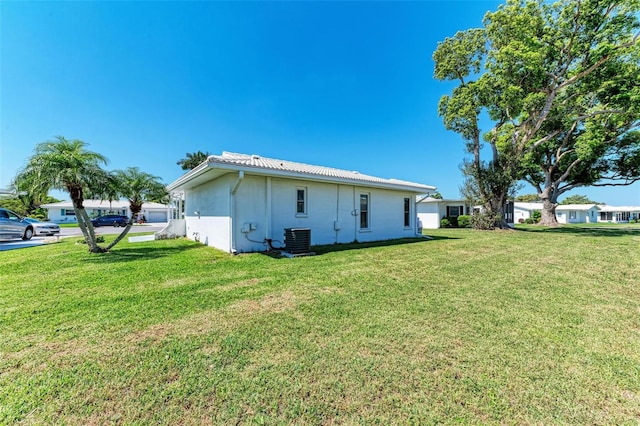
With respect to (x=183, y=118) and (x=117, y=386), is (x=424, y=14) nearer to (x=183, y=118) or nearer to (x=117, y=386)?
(x=183, y=118)

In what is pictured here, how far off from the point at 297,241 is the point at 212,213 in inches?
164

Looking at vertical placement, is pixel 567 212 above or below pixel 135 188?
below

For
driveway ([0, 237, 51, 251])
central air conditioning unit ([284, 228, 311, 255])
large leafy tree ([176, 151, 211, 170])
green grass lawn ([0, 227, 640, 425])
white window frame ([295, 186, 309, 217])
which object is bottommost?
green grass lawn ([0, 227, 640, 425])

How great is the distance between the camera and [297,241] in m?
7.84

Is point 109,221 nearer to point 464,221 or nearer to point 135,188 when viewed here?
point 135,188

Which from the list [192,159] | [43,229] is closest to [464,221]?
[43,229]

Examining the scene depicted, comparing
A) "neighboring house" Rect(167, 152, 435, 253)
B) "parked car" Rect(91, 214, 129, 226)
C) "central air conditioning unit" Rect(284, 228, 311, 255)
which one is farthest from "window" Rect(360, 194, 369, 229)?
"parked car" Rect(91, 214, 129, 226)

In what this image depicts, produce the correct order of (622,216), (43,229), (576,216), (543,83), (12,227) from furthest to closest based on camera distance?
(622,216) < (576,216) < (543,83) < (43,229) < (12,227)

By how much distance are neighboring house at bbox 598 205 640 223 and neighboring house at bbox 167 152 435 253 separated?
6334 centimetres

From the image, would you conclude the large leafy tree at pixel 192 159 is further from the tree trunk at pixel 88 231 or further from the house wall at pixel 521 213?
the house wall at pixel 521 213

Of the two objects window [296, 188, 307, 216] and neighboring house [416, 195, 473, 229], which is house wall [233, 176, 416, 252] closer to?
window [296, 188, 307, 216]

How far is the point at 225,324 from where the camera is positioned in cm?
313

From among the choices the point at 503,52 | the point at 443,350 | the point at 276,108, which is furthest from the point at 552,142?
the point at 443,350

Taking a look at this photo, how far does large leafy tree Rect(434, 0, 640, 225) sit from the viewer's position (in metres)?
14.3
